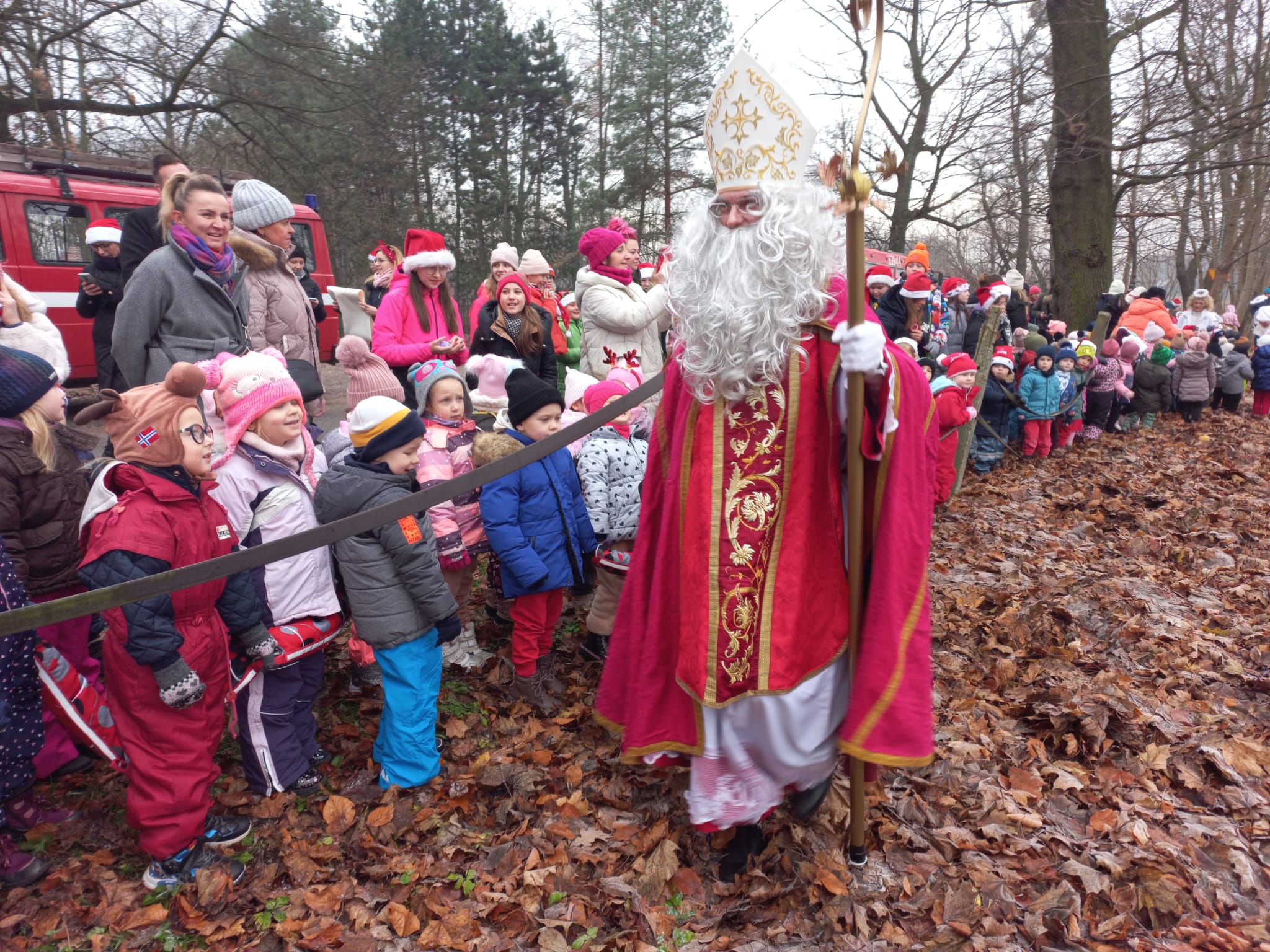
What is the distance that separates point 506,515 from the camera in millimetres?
3904

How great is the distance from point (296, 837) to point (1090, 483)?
792cm

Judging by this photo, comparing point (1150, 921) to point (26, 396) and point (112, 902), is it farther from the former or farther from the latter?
point (26, 396)

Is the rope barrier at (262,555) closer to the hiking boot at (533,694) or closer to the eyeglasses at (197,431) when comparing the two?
the eyeglasses at (197,431)

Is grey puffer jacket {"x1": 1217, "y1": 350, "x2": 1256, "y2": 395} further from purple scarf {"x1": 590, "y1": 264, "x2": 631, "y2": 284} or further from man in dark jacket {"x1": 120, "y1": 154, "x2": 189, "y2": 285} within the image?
man in dark jacket {"x1": 120, "y1": 154, "x2": 189, "y2": 285}

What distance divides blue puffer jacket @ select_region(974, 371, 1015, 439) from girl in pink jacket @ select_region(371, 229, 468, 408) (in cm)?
620

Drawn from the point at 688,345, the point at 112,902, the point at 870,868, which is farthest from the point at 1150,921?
the point at 112,902

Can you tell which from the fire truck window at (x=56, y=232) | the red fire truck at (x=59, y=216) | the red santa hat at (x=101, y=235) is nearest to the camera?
the red santa hat at (x=101, y=235)

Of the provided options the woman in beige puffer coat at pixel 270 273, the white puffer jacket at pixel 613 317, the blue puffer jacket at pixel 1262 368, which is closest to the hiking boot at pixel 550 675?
the white puffer jacket at pixel 613 317

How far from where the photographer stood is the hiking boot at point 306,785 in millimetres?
3428

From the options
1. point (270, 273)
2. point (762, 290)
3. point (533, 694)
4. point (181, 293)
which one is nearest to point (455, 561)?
point (533, 694)

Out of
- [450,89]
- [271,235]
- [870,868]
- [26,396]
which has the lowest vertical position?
[870,868]

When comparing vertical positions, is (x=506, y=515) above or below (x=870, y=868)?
above

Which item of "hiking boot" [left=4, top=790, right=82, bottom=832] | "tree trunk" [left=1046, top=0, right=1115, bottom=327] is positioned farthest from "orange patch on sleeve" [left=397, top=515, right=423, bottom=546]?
"tree trunk" [left=1046, top=0, right=1115, bottom=327]

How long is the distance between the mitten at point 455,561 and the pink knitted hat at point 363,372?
123 centimetres
